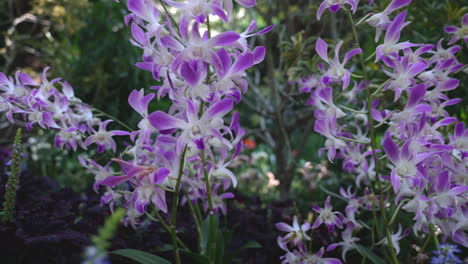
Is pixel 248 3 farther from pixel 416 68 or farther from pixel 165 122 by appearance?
A: pixel 416 68

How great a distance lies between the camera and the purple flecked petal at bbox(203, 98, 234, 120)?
0.79m

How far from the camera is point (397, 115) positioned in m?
0.95

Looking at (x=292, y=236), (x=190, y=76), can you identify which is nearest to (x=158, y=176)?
(x=190, y=76)

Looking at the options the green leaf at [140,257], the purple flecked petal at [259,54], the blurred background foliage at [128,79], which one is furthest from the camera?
the blurred background foliage at [128,79]

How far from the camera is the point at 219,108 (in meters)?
0.80

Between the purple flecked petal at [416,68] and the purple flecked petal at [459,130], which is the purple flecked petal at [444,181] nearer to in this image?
the purple flecked petal at [459,130]

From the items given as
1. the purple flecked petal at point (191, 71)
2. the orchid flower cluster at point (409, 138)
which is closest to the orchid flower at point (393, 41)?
the orchid flower cluster at point (409, 138)

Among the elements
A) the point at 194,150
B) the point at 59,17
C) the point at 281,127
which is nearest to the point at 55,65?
the point at 59,17

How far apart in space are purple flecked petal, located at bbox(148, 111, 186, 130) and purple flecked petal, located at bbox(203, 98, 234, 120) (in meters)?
0.05

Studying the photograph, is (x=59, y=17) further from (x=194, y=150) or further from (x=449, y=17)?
(x=449, y=17)

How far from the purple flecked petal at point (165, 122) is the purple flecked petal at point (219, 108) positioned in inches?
2.1

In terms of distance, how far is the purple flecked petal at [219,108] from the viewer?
0.79 meters

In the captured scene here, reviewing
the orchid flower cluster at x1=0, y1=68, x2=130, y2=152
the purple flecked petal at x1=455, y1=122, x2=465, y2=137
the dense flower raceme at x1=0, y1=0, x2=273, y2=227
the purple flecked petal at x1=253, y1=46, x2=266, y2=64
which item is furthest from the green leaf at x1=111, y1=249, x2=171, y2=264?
the purple flecked petal at x1=455, y1=122, x2=465, y2=137

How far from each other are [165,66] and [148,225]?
2.47 ft
